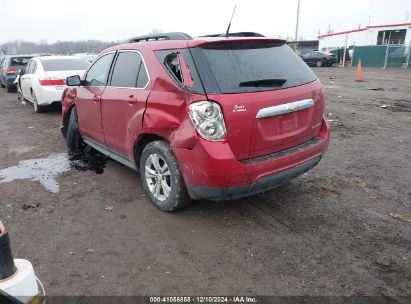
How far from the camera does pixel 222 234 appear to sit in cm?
354

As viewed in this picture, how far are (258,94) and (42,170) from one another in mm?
3803

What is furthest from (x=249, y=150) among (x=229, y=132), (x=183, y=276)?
(x=183, y=276)

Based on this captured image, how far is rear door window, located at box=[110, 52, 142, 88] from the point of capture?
4129 millimetres

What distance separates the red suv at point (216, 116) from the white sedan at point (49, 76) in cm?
596

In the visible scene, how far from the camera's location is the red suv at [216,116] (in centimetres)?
319

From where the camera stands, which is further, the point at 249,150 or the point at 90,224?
the point at 90,224

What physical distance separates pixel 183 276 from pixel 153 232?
0.77 m

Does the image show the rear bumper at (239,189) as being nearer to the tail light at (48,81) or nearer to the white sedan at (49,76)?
the white sedan at (49,76)

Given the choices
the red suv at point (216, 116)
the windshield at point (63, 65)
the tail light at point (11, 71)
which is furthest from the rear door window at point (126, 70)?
the tail light at point (11, 71)

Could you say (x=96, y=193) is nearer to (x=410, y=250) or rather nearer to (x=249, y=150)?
(x=249, y=150)

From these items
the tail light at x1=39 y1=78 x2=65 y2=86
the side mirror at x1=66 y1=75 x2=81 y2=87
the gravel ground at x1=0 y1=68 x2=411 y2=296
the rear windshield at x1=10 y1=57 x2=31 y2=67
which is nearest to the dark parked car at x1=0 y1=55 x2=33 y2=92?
the rear windshield at x1=10 y1=57 x2=31 y2=67

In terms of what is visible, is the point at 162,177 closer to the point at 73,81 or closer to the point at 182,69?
the point at 182,69

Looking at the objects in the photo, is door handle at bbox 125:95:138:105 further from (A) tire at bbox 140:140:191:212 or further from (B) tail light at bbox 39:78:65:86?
(B) tail light at bbox 39:78:65:86

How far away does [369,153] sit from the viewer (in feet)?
19.4
